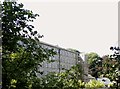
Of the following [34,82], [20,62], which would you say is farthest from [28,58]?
[34,82]

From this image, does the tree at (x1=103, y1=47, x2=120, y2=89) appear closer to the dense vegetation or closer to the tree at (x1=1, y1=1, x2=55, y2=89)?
the dense vegetation

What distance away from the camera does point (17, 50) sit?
5555 millimetres

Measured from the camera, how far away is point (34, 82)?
5.76 meters

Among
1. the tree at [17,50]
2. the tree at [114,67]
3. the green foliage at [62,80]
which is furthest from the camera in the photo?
the tree at [114,67]

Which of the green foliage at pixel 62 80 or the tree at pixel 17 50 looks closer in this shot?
the tree at pixel 17 50

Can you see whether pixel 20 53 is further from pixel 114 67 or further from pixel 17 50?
pixel 114 67

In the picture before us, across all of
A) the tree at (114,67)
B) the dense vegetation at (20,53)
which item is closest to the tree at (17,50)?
the dense vegetation at (20,53)

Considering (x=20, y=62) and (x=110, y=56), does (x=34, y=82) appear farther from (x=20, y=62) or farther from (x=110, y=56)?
(x=110, y=56)

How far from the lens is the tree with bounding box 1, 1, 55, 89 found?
5.19 metres

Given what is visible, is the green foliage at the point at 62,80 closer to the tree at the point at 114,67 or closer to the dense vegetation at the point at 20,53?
the dense vegetation at the point at 20,53

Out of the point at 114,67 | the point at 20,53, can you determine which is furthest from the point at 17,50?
the point at 114,67

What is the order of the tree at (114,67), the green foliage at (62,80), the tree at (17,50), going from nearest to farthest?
the tree at (17,50)
the green foliage at (62,80)
the tree at (114,67)

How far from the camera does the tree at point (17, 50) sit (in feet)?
17.0

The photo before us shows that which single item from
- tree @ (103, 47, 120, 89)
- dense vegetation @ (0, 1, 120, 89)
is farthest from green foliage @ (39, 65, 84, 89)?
tree @ (103, 47, 120, 89)
